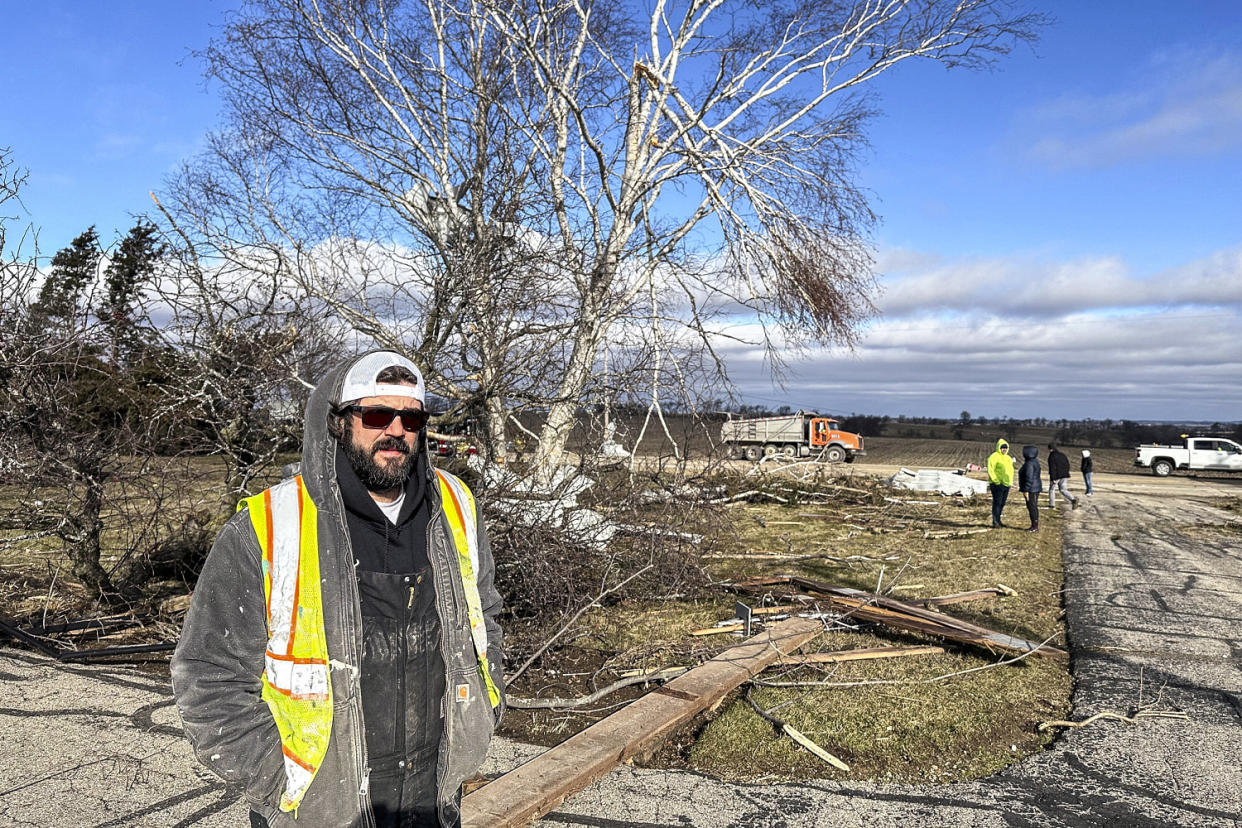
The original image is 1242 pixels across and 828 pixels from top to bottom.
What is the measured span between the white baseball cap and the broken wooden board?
489 cm

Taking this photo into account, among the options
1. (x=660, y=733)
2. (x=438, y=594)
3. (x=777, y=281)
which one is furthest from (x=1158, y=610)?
(x=438, y=594)

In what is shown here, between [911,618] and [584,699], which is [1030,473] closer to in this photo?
[911,618]

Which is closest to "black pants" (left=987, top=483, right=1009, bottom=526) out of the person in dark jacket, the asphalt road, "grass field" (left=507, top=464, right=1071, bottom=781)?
the person in dark jacket

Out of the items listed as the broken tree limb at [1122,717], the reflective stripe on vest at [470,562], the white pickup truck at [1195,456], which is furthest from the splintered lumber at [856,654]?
the white pickup truck at [1195,456]

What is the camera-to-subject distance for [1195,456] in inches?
1500

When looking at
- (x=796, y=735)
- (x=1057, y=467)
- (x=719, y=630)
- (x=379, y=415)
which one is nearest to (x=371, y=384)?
(x=379, y=415)

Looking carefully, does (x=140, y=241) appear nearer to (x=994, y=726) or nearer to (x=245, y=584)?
(x=245, y=584)

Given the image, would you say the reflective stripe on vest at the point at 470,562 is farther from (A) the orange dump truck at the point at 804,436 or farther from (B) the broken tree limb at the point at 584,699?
(A) the orange dump truck at the point at 804,436

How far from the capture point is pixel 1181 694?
617 cm

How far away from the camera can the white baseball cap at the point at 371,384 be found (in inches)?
91.4

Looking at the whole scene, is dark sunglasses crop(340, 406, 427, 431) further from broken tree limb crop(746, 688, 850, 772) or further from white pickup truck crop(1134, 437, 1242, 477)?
white pickup truck crop(1134, 437, 1242, 477)

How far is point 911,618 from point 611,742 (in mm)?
3859

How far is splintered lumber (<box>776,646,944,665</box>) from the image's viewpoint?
657cm

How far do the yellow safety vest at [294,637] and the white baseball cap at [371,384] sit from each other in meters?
0.31
